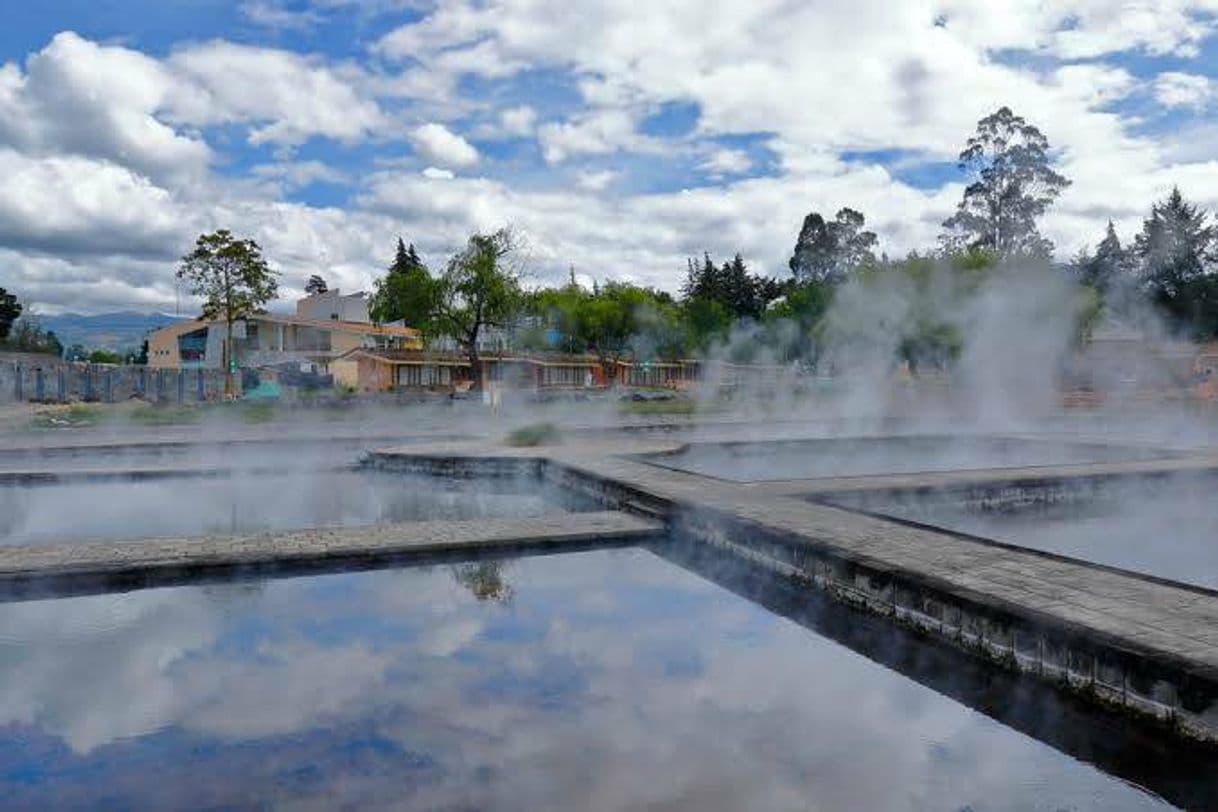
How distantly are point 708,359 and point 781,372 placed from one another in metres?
8.88

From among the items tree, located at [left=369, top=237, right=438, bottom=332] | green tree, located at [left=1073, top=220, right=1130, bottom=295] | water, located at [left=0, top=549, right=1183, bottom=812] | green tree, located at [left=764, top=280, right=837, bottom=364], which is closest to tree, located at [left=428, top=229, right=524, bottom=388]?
tree, located at [left=369, top=237, right=438, bottom=332]

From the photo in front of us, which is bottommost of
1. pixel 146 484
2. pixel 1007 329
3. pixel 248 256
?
pixel 146 484

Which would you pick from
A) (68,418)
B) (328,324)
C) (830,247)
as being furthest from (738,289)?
(68,418)

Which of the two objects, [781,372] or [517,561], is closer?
[517,561]

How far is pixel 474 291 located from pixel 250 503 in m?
25.4

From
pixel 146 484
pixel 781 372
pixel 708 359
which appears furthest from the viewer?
pixel 708 359

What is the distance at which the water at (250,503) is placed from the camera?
25.4 feet

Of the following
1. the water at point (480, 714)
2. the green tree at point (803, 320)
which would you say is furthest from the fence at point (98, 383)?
the water at point (480, 714)

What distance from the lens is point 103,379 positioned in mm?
29094

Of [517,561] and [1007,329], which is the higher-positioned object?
[1007,329]

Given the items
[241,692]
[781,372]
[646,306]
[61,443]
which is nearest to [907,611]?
[241,692]

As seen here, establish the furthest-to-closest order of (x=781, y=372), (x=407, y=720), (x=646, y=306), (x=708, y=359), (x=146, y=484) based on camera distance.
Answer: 1. (x=708, y=359)
2. (x=646, y=306)
3. (x=781, y=372)
4. (x=146, y=484)
5. (x=407, y=720)

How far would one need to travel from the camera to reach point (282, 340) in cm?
4347

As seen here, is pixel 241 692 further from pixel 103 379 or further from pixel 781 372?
pixel 781 372
